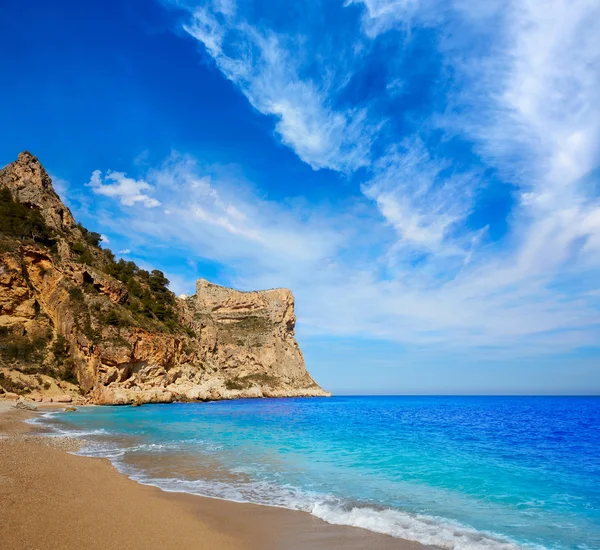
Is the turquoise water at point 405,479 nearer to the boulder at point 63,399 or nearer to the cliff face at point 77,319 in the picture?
the boulder at point 63,399

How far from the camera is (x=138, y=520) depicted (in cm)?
595

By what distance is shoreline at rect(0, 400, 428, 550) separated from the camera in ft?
16.7

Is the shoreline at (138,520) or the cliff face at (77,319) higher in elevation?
the cliff face at (77,319)

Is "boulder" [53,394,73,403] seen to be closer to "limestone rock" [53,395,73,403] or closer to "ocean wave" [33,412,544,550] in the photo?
"limestone rock" [53,395,73,403]

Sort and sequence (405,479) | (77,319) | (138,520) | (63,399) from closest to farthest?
1. (138,520)
2. (405,479)
3. (63,399)
4. (77,319)

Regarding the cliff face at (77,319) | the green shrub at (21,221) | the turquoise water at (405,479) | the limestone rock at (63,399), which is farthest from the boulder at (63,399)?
the turquoise water at (405,479)

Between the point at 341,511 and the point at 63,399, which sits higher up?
the point at 63,399

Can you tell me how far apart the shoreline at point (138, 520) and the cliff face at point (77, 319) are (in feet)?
106

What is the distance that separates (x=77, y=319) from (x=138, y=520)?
39.8m

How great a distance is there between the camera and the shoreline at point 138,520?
5.09 m

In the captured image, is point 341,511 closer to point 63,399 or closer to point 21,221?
point 63,399

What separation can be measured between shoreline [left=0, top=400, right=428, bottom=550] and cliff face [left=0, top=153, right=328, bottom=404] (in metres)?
32.2

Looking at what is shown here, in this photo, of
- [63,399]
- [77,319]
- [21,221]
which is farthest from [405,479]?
[21,221]

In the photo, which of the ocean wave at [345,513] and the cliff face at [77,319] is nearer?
the ocean wave at [345,513]
